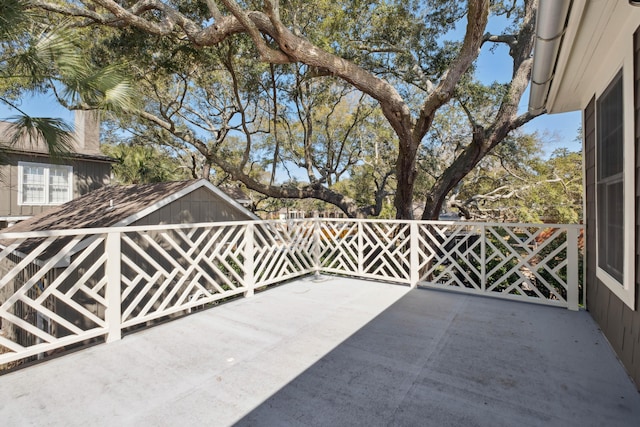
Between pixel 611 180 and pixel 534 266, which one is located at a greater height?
pixel 611 180

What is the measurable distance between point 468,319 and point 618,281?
1.31 meters

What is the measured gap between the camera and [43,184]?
975cm

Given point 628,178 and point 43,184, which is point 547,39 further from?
point 43,184

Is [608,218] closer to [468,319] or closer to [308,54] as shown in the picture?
[468,319]

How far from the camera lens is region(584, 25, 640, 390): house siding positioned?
207 centimetres

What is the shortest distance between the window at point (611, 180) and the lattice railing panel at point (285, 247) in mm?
3637

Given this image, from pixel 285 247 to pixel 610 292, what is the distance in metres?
3.77

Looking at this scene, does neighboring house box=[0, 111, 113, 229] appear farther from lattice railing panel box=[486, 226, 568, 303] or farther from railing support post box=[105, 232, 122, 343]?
lattice railing panel box=[486, 226, 568, 303]

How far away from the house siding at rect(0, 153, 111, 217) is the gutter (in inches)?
409

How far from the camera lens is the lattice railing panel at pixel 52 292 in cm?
244

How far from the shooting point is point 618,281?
245 cm

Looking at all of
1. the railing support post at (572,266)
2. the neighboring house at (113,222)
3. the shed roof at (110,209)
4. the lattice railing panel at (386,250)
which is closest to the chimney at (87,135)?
the shed roof at (110,209)

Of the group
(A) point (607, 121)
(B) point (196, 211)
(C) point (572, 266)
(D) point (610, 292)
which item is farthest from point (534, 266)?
(B) point (196, 211)

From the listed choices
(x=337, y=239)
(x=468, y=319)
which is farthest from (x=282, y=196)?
(x=468, y=319)
